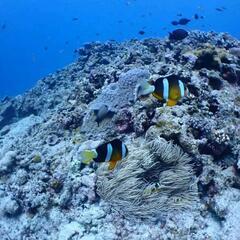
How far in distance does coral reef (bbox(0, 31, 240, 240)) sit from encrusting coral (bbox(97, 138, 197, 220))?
0.02 meters

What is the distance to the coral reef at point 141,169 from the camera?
5.45 meters

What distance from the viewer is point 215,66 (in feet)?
27.0

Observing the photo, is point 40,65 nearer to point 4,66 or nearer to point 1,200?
point 4,66

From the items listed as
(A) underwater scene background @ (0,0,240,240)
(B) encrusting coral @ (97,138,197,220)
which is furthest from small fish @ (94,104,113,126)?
(B) encrusting coral @ (97,138,197,220)

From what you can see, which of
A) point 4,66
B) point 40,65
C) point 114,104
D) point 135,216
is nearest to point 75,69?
point 114,104

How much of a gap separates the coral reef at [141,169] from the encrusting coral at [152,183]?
2cm

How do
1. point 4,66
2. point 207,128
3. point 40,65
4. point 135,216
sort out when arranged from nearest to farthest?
1. point 135,216
2. point 207,128
3. point 40,65
4. point 4,66

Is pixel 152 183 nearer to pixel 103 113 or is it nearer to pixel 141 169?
pixel 141 169

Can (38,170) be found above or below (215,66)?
below

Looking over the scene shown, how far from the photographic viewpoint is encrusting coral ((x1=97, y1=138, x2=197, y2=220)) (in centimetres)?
545

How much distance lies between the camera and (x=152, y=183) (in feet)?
18.4

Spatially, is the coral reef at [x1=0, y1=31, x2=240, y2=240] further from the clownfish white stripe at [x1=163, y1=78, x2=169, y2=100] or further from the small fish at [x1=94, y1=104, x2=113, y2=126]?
the clownfish white stripe at [x1=163, y1=78, x2=169, y2=100]

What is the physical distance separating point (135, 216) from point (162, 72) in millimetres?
3858

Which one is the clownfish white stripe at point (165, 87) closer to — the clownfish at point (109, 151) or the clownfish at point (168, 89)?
the clownfish at point (168, 89)
